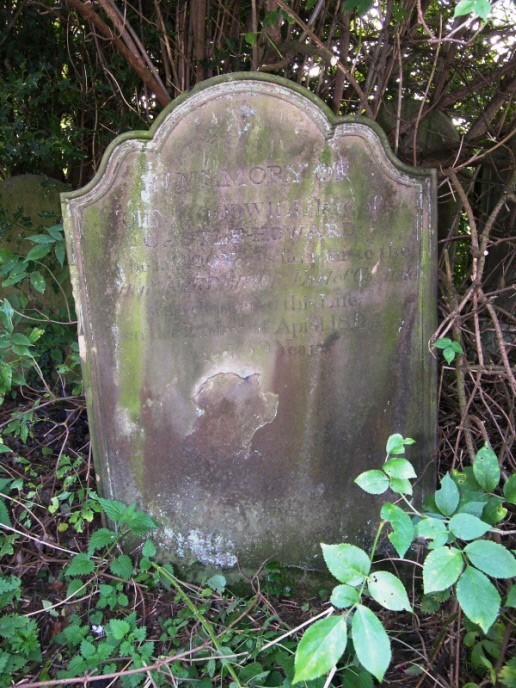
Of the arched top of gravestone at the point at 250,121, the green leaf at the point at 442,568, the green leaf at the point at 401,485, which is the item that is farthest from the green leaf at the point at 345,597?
the arched top of gravestone at the point at 250,121

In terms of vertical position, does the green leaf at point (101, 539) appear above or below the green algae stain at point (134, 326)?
below

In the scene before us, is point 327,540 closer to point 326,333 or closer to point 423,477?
point 423,477

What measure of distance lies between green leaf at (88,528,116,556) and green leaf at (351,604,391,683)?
1.32 m

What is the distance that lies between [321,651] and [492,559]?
437 millimetres

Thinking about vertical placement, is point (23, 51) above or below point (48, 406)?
above

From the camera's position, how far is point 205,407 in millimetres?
2312

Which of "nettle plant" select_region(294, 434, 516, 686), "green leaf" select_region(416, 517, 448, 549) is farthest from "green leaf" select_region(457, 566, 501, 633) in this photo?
"green leaf" select_region(416, 517, 448, 549)

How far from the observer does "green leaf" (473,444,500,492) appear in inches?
62.6

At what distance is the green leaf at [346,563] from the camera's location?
1312 mm

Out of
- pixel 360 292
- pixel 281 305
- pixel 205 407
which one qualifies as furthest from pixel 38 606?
pixel 360 292

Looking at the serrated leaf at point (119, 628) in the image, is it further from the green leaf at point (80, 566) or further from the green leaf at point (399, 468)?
the green leaf at point (399, 468)

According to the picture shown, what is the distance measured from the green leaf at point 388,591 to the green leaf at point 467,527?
0.19m

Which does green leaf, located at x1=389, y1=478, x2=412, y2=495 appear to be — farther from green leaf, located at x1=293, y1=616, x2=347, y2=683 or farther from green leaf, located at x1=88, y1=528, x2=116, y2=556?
green leaf, located at x1=88, y1=528, x2=116, y2=556

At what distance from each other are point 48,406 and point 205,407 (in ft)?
4.08
